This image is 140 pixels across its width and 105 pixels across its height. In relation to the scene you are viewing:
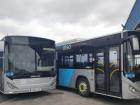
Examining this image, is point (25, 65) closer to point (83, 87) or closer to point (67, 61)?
point (67, 61)

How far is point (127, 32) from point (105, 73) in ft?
6.81

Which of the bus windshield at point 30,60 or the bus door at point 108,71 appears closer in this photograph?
the bus door at point 108,71

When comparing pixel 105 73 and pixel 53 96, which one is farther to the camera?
pixel 53 96

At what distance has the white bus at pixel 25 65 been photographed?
443 inches

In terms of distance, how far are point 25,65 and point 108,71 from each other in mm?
3906

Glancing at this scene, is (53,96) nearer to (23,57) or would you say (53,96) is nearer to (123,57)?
(23,57)

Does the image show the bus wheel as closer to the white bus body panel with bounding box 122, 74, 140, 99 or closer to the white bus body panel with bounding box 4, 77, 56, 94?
the white bus body panel with bounding box 4, 77, 56, 94

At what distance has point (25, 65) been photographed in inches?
457

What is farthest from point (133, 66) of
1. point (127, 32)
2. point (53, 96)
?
point (53, 96)

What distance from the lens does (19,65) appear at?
37.4 feet

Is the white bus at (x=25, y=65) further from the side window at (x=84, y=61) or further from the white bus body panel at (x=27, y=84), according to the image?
the side window at (x=84, y=61)

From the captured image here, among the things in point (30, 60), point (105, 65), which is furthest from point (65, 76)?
point (105, 65)

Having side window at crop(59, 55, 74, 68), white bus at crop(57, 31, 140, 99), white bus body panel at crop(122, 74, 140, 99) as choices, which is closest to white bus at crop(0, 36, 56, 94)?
side window at crop(59, 55, 74, 68)

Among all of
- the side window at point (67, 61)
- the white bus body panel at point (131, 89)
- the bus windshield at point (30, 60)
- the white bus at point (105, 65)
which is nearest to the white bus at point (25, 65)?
the bus windshield at point (30, 60)
